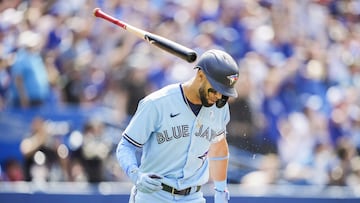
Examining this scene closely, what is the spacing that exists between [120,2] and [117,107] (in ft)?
4.86

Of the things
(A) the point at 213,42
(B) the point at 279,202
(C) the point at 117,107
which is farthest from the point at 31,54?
(B) the point at 279,202

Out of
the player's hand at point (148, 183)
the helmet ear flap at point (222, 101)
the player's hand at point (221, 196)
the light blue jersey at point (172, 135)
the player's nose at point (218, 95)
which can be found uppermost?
the helmet ear flap at point (222, 101)

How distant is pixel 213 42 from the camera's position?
931cm

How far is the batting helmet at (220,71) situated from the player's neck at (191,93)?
140 mm

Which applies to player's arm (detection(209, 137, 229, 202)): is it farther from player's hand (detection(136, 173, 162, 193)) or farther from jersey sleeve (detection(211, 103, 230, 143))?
player's hand (detection(136, 173, 162, 193))

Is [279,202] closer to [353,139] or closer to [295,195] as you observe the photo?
[295,195]

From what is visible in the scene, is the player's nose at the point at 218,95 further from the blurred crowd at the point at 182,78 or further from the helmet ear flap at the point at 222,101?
the blurred crowd at the point at 182,78

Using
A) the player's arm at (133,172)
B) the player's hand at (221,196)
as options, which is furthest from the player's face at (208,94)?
the player's hand at (221,196)

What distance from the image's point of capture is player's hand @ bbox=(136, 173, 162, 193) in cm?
447

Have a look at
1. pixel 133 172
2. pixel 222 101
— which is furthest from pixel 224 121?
pixel 133 172

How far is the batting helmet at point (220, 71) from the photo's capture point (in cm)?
461

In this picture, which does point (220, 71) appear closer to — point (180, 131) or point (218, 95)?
point (218, 95)

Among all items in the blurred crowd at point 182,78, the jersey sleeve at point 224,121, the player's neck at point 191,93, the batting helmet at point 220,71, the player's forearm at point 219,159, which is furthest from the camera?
the blurred crowd at point 182,78

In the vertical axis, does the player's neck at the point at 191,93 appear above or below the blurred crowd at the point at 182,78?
below
